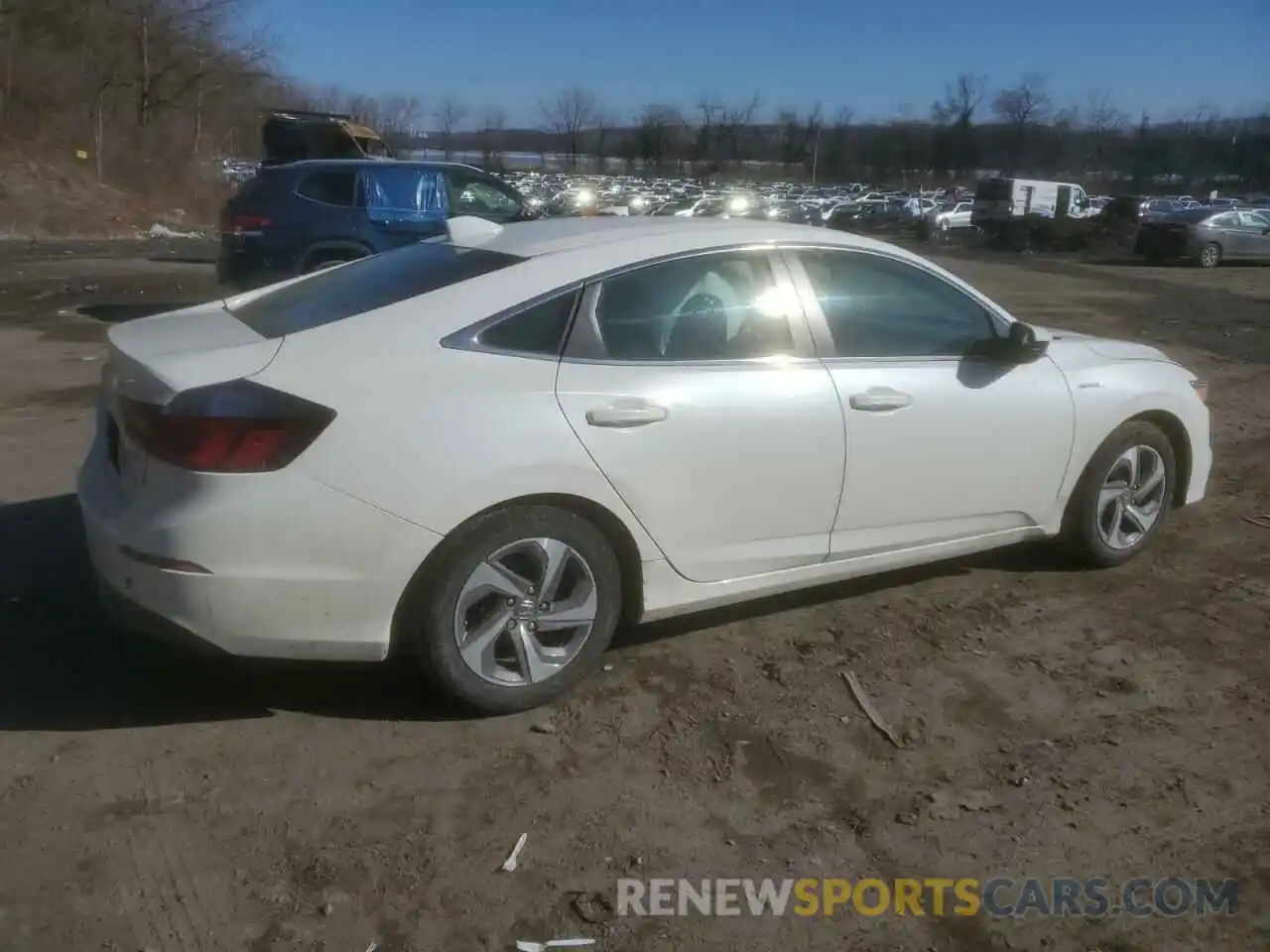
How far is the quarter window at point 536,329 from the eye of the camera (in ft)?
12.5

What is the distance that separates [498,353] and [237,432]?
828 millimetres

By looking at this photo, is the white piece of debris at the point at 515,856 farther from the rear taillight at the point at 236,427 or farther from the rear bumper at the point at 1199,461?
the rear bumper at the point at 1199,461

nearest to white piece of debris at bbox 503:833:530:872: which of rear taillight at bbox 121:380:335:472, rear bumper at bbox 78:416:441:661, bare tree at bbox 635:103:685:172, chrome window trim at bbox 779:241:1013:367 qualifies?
rear bumper at bbox 78:416:441:661

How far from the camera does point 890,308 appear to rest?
464 cm

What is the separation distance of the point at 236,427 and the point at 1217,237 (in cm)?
2900

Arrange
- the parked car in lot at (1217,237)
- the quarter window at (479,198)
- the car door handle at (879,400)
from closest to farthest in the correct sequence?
the car door handle at (879,400), the quarter window at (479,198), the parked car in lot at (1217,237)

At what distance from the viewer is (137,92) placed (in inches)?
1570

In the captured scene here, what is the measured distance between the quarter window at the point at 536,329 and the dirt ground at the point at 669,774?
1186 mm

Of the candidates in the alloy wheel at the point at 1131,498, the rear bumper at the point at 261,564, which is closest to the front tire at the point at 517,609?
the rear bumper at the point at 261,564

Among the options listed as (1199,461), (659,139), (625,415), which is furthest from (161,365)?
(659,139)

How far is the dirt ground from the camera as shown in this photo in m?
2.95

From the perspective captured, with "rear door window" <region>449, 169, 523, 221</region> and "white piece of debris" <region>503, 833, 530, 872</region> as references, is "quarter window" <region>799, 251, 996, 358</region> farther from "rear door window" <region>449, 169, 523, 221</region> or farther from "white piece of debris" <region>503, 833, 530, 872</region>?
"rear door window" <region>449, 169, 523, 221</region>

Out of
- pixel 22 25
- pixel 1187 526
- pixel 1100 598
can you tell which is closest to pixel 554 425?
pixel 1100 598

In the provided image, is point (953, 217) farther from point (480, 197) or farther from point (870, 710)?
point (870, 710)
